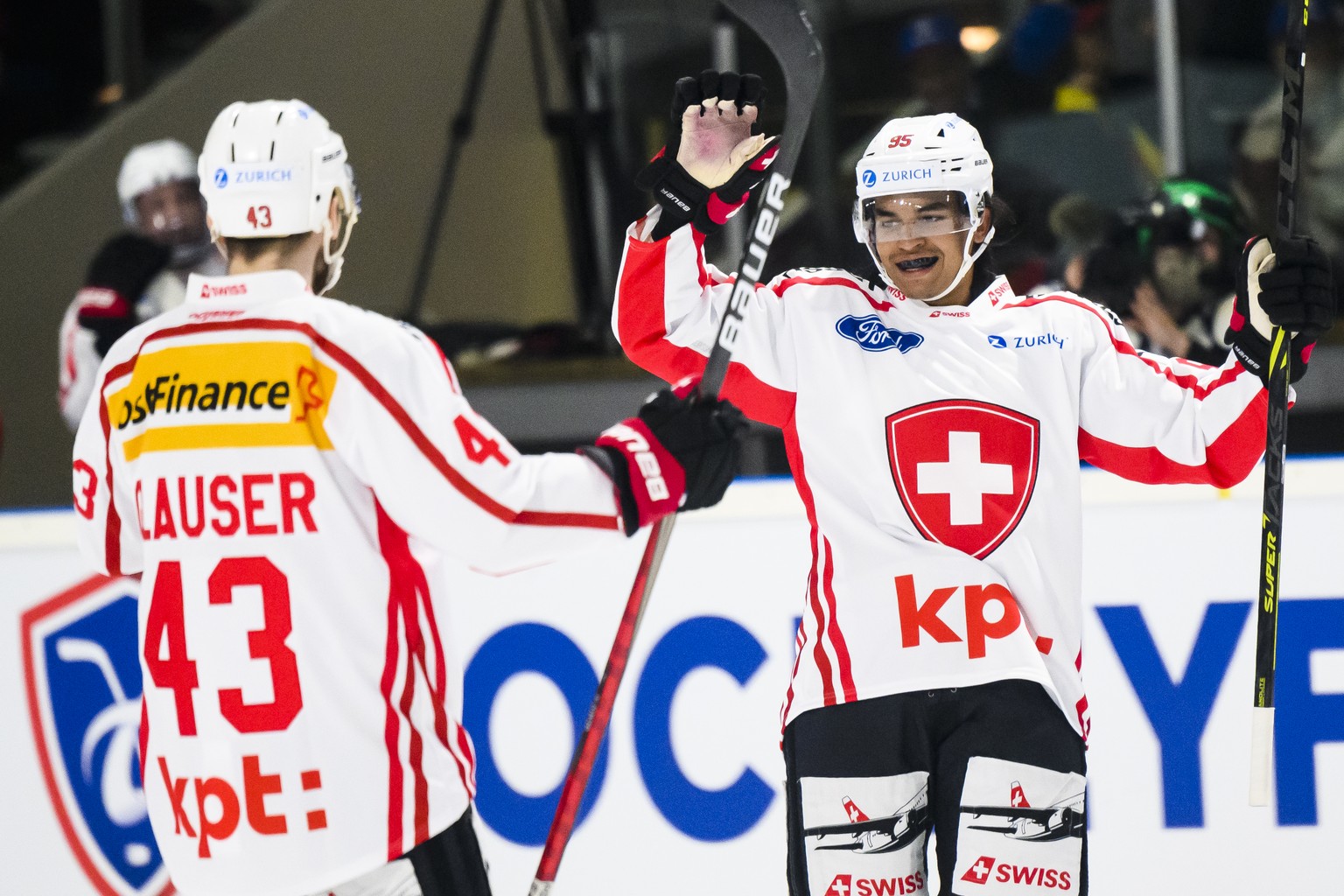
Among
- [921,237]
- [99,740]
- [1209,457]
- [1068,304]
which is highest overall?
[921,237]

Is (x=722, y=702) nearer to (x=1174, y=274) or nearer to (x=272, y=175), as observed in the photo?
(x=1174, y=274)

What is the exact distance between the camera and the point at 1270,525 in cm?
241

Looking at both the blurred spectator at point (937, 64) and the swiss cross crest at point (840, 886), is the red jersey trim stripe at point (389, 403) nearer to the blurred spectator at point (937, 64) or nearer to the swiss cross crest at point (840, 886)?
the swiss cross crest at point (840, 886)

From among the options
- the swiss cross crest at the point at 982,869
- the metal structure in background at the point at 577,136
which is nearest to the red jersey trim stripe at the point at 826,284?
the swiss cross crest at the point at 982,869

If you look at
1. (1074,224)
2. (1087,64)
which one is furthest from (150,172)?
(1087,64)

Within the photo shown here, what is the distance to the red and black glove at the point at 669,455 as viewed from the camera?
200 cm

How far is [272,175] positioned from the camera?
1914mm

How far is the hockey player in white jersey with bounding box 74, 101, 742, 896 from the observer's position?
1842 mm

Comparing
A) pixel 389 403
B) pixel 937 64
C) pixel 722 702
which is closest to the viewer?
pixel 389 403

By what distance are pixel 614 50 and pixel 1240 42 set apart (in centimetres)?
193

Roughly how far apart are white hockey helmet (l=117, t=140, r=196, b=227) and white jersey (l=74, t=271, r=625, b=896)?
264 centimetres

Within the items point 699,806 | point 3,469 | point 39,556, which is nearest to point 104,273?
point 39,556

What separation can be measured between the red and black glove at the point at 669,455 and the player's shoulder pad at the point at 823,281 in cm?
36

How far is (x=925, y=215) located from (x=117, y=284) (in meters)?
2.54
